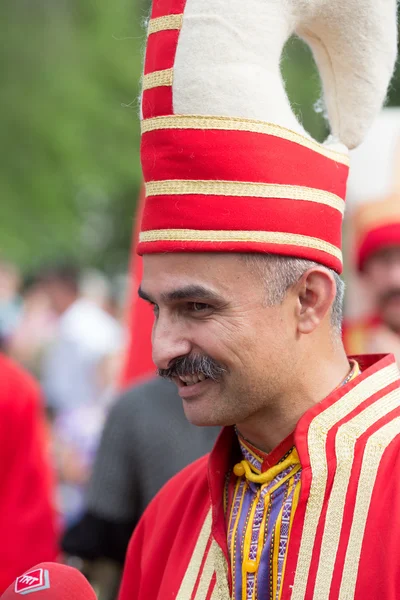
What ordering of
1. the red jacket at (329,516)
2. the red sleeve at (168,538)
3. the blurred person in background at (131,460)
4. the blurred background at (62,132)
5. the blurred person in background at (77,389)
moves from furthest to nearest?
the blurred background at (62,132), the blurred person in background at (77,389), the blurred person in background at (131,460), the red sleeve at (168,538), the red jacket at (329,516)

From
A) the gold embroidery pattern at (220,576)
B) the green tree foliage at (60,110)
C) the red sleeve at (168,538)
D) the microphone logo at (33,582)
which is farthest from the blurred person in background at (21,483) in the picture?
the green tree foliage at (60,110)

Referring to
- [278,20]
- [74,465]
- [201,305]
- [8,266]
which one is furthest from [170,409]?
[8,266]

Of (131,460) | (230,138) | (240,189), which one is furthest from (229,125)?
(131,460)

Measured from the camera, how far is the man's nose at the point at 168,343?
2463 mm

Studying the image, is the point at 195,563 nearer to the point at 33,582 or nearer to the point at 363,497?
the point at 363,497

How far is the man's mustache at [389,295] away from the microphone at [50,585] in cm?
273

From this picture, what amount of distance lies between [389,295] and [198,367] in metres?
2.28

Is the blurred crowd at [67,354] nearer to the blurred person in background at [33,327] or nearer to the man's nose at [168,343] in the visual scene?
the blurred person in background at [33,327]

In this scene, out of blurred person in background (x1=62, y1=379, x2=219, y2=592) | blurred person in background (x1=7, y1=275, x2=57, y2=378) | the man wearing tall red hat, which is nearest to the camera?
the man wearing tall red hat

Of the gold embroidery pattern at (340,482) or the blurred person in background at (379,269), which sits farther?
the blurred person in background at (379,269)

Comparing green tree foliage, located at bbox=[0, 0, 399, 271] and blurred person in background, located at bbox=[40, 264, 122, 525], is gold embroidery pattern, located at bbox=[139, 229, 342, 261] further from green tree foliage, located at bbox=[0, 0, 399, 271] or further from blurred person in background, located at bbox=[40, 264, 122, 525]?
green tree foliage, located at bbox=[0, 0, 399, 271]

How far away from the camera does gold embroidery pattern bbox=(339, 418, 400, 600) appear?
220 centimetres

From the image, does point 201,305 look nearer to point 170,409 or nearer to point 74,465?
point 170,409

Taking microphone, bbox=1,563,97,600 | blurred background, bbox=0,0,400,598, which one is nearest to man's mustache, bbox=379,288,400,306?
microphone, bbox=1,563,97,600
